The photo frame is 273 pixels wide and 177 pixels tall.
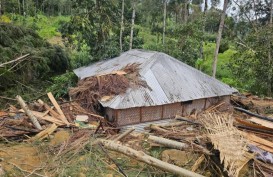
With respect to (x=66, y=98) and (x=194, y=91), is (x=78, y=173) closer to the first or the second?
(x=194, y=91)

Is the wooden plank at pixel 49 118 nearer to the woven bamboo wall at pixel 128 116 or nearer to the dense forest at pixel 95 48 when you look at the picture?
the woven bamboo wall at pixel 128 116

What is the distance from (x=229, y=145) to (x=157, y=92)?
5343mm

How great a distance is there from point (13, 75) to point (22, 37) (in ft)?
10.3

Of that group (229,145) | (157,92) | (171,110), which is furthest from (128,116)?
(229,145)

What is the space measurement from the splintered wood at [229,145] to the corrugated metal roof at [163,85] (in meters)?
3.89

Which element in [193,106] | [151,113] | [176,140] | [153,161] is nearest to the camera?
[153,161]

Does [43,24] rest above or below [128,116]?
above

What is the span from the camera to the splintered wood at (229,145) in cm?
481

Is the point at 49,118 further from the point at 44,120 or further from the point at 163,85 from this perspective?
the point at 163,85

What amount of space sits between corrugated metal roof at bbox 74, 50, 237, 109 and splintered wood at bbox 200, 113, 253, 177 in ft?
Result: 12.8

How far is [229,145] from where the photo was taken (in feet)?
17.0

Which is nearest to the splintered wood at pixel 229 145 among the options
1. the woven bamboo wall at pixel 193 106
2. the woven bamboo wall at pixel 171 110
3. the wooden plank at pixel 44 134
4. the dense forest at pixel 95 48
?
the woven bamboo wall at pixel 171 110

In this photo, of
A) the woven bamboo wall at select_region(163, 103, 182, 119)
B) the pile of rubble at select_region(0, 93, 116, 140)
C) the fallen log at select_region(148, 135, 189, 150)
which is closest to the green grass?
the pile of rubble at select_region(0, 93, 116, 140)

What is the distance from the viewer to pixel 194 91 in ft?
36.6
